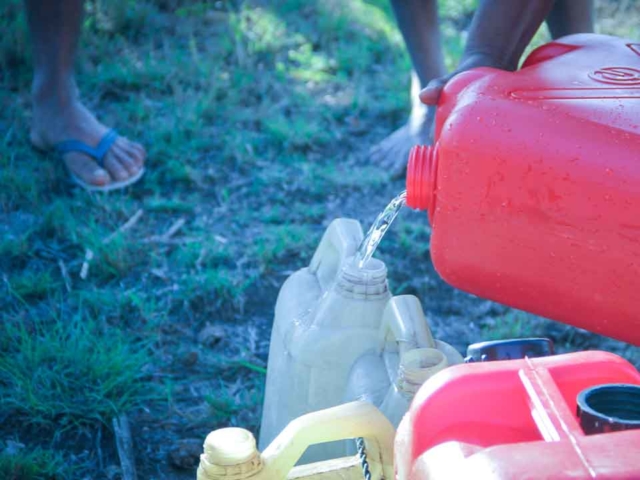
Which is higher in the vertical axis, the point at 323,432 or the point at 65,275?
the point at 323,432

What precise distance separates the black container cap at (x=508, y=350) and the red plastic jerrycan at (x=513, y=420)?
22cm

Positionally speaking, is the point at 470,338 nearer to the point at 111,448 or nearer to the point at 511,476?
the point at 111,448

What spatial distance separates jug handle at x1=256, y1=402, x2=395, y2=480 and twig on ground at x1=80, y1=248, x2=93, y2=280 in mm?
1177

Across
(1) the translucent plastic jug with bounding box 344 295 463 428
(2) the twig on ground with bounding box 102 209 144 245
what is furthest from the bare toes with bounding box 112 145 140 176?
(1) the translucent plastic jug with bounding box 344 295 463 428

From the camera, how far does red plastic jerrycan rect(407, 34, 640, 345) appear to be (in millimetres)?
1170

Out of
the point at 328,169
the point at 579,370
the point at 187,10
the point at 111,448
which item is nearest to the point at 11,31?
the point at 187,10

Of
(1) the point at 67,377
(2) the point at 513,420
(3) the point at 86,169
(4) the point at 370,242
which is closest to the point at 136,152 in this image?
(3) the point at 86,169

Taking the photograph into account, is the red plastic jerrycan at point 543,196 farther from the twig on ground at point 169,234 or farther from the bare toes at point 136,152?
the bare toes at point 136,152

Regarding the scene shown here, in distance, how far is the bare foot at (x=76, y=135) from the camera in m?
2.59

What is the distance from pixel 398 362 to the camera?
49.9 inches

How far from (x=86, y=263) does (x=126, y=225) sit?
0.23m

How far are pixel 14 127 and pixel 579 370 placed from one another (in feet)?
7.26

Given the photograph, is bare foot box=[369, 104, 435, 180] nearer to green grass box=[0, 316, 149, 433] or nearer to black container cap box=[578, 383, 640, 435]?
green grass box=[0, 316, 149, 433]

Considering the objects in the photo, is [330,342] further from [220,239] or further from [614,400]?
[220,239]
